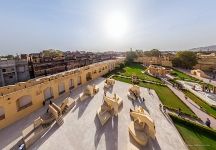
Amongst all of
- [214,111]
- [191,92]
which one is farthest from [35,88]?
[191,92]

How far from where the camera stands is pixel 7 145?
→ 1232 cm

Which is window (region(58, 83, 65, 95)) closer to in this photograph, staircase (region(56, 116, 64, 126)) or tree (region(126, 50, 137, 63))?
staircase (region(56, 116, 64, 126))

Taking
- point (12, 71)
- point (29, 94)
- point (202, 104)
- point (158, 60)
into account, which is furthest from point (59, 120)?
point (158, 60)

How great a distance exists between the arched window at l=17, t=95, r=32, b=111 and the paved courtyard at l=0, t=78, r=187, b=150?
131cm

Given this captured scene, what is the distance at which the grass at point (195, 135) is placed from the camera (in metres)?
14.2

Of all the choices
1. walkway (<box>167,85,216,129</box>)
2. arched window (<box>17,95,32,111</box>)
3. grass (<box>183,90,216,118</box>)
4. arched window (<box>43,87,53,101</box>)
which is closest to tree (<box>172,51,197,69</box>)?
grass (<box>183,90,216,118</box>)

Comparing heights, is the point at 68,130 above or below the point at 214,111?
above

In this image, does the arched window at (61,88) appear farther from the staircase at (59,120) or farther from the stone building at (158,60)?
the stone building at (158,60)

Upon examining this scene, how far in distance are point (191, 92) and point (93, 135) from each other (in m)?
23.6

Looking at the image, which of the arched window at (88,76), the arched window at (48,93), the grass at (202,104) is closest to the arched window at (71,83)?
the arched window at (48,93)

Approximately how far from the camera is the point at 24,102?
59.0 ft

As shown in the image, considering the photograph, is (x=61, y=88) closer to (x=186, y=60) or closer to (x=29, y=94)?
(x=29, y=94)

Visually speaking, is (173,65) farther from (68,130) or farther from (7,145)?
(7,145)

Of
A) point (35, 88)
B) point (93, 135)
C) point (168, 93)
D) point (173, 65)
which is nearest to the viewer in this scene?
point (93, 135)
